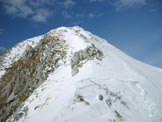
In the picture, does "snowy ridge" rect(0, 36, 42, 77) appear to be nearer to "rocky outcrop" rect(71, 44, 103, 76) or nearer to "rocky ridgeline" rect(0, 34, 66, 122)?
"rocky ridgeline" rect(0, 34, 66, 122)

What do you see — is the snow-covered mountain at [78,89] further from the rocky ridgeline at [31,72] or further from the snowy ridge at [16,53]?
the snowy ridge at [16,53]

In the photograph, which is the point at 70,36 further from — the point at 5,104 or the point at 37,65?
the point at 5,104

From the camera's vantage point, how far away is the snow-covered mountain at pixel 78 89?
15.2 meters

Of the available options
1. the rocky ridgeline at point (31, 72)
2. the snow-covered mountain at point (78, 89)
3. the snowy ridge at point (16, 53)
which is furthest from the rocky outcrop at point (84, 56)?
the snowy ridge at point (16, 53)

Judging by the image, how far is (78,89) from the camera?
16969 millimetres

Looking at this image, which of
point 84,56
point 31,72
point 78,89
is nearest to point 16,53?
point 31,72

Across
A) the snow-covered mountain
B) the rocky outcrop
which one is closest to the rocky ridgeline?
the snow-covered mountain

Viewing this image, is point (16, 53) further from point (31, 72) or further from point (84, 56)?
point (84, 56)

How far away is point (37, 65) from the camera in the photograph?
28703mm

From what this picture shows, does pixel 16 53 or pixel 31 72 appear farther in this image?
pixel 16 53

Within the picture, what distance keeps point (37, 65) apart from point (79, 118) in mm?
16290

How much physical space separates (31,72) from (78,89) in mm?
13802

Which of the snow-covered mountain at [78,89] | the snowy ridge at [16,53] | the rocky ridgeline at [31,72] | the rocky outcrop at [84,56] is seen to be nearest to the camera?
the snow-covered mountain at [78,89]

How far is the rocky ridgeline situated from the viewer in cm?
2533
